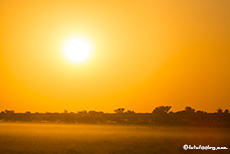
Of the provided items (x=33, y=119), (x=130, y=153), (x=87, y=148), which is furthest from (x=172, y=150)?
(x=33, y=119)

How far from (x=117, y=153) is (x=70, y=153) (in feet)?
13.8

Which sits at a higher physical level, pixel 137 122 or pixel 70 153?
pixel 137 122

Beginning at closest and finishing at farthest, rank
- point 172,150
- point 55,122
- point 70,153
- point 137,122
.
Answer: point 70,153 → point 172,150 → point 137,122 → point 55,122

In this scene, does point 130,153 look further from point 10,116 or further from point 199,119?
point 10,116

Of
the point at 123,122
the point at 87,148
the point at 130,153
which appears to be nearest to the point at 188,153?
the point at 130,153

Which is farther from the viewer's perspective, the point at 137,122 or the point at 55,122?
the point at 55,122

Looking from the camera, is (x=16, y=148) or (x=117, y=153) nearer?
(x=117, y=153)

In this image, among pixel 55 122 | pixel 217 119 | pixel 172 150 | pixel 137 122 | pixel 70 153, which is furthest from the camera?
pixel 55 122

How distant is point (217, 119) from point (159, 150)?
258 feet

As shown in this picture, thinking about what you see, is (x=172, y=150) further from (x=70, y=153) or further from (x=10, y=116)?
(x=10, y=116)

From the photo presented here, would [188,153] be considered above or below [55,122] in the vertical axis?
below

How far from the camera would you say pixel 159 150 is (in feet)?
140

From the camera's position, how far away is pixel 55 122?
136250 mm

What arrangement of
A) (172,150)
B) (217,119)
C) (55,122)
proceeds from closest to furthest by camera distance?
(172,150)
(217,119)
(55,122)
